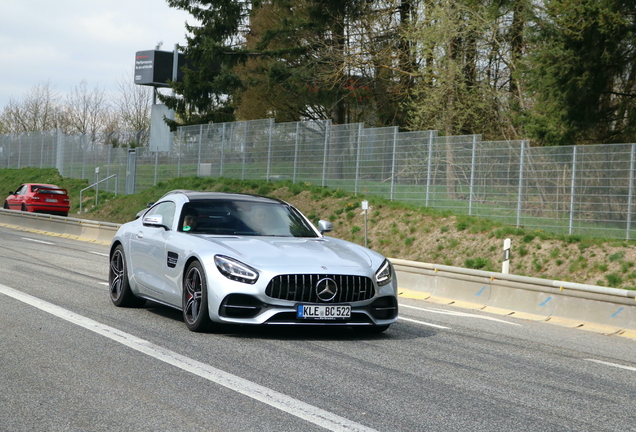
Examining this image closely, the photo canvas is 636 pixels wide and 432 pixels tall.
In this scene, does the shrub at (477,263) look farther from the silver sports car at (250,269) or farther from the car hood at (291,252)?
the car hood at (291,252)

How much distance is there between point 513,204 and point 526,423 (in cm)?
1644

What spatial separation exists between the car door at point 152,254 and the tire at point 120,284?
25cm

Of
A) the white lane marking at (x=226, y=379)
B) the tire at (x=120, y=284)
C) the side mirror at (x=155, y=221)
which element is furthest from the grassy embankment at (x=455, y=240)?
the white lane marking at (x=226, y=379)

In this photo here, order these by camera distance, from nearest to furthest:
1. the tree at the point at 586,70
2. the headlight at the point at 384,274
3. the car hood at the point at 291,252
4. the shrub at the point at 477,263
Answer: the car hood at the point at 291,252, the headlight at the point at 384,274, the shrub at the point at 477,263, the tree at the point at 586,70

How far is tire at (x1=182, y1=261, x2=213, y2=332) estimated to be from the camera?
8242 mm

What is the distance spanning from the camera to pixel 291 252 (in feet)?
27.7

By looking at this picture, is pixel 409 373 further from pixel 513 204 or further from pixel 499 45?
pixel 499 45

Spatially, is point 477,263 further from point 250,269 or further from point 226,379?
point 226,379

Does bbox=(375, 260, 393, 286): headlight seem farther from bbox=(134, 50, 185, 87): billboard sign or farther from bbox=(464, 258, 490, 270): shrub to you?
bbox=(134, 50, 185, 87): billboard sign

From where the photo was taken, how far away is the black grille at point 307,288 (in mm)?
7965

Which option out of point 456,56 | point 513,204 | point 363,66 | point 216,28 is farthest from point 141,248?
point 216,28

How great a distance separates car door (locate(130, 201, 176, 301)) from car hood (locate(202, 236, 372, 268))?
2.53 ft

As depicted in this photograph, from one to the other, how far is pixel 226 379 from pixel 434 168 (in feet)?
59.5

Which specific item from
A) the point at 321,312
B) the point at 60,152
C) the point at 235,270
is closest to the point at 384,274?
the point at 321,312
